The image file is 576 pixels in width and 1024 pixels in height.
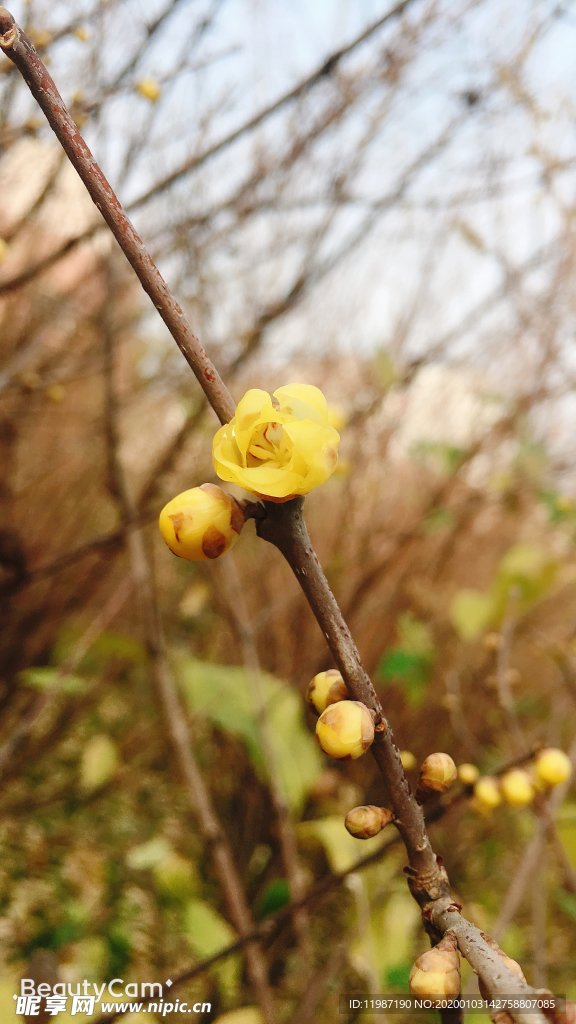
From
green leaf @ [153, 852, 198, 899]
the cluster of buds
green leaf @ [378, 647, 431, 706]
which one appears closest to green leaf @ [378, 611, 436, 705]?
green leaf @ [378, 647, 431, 706]

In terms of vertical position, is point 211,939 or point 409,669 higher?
point 409,669

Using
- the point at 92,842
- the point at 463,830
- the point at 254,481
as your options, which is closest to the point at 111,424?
the point at 254,481

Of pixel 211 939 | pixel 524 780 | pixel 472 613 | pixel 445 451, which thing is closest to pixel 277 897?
pixel 211 939

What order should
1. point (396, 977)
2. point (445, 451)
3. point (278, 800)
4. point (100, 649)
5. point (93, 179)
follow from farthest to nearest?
point (445, 451) < point (100, 649) < point (278, 800) < point (396, 977) < point (93, 179)

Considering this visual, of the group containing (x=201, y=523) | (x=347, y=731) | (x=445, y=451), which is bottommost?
(x=347, y=731)

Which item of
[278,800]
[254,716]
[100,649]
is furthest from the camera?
[100,649]

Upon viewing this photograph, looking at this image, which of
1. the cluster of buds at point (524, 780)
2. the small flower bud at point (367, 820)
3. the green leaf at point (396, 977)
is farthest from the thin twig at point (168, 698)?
the small flower bud at point (367, 820)

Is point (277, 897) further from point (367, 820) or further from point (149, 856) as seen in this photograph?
point (367, 820)
